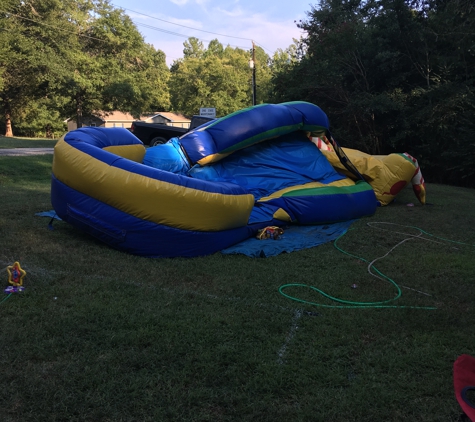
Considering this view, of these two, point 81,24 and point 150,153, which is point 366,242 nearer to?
point 150,153

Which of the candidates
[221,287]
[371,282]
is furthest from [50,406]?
[371,282]

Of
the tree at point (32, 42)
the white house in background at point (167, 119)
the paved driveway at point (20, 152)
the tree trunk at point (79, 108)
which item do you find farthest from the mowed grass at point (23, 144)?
the white house in background at point (167, 119)

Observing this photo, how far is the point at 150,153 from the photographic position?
6633 millimetres

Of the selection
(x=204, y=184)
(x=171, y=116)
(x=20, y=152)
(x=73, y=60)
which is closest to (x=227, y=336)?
(x=204, y=184)

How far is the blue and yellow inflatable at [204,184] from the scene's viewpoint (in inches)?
184

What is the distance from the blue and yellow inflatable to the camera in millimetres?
4676

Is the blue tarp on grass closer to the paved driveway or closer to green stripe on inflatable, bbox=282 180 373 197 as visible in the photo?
green stripe on inflatable, bbox=282 180 373 197

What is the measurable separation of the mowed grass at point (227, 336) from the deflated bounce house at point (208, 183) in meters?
0.33

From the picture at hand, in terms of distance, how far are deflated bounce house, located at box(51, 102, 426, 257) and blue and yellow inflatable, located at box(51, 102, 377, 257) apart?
12 mm

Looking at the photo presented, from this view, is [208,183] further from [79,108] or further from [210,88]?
[210,88]

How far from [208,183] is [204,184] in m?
0.09

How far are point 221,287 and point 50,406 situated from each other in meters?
1.92

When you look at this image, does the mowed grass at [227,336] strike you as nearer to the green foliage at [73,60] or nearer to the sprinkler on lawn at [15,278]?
the sprinkler on lawn at [15,278]

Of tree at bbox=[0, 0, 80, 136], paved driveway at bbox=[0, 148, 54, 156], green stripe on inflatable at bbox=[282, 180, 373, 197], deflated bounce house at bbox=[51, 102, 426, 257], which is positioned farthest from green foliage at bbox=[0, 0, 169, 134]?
green stripe on inflatable at bbox=[282, 180, 373, 197]
